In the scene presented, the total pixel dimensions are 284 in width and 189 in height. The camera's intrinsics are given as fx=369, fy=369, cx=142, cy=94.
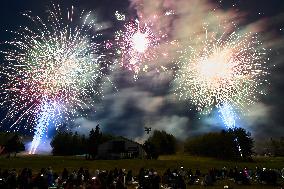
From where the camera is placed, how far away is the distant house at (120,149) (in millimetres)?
84500

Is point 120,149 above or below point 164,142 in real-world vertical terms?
below

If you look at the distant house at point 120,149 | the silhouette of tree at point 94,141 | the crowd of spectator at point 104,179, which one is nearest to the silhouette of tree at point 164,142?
the silhouette of tree at point 94,141

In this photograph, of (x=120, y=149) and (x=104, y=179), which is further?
(x=120, y=149)

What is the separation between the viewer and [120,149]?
278 ft

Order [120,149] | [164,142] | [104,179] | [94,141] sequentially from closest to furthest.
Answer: [104,179] < [120,149] < [94,141] < [164,142]

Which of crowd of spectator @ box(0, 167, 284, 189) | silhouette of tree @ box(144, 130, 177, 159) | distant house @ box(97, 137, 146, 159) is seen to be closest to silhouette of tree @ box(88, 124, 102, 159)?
distant house @ box(97, 137, 146, 159)

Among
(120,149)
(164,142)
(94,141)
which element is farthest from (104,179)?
(164,142)

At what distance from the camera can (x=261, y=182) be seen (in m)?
38.2

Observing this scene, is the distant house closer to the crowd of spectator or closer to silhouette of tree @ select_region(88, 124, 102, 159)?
silhouette of tree @ select_region(88, 124, 102, 159)

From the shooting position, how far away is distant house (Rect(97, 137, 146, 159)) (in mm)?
84500

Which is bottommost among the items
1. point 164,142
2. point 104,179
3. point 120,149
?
point 104,179

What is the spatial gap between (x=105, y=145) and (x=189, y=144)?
66.3m

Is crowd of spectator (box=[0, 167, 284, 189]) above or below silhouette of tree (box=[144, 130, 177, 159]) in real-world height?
below

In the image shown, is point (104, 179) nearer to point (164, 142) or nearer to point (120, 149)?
point (120, 149)
